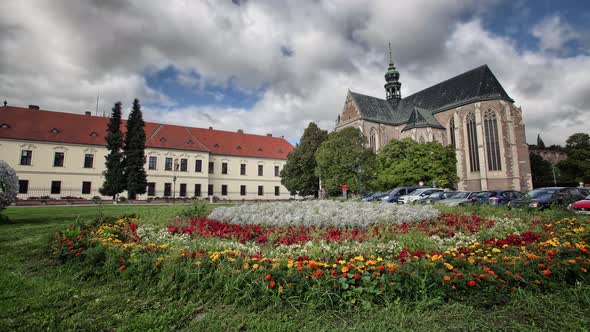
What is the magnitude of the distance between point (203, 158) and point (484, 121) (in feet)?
138

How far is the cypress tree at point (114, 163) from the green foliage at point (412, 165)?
31.3 metres

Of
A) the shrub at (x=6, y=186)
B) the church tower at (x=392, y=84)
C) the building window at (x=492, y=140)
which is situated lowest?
the shrub at (x=6, y=186)

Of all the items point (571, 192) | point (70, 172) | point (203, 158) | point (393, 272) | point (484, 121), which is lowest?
point (393, 272)

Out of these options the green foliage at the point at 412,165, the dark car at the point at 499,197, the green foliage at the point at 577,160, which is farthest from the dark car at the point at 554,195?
the green foliage at the point at 577,160

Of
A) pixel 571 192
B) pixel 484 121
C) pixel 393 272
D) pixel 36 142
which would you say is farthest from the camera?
pixel 484 121

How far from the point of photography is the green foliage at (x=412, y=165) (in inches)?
1243

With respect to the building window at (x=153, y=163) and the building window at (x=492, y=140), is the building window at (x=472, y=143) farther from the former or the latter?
the building window at (x=153, y=163)

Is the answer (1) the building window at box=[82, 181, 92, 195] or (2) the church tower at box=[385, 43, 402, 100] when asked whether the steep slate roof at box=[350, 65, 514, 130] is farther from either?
(1) the building window at box=[82, 181, 92, 195]

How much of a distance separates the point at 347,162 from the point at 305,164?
10.5 meters

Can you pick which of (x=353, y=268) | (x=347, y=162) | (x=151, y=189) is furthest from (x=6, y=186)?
(x=151, y=189)

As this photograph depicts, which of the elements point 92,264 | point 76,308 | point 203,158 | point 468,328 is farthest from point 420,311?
point 203,158

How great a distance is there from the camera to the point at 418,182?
3177 centimetres

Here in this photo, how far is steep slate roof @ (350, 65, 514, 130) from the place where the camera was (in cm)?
4097

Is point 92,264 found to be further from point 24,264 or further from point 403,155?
point 403,155
